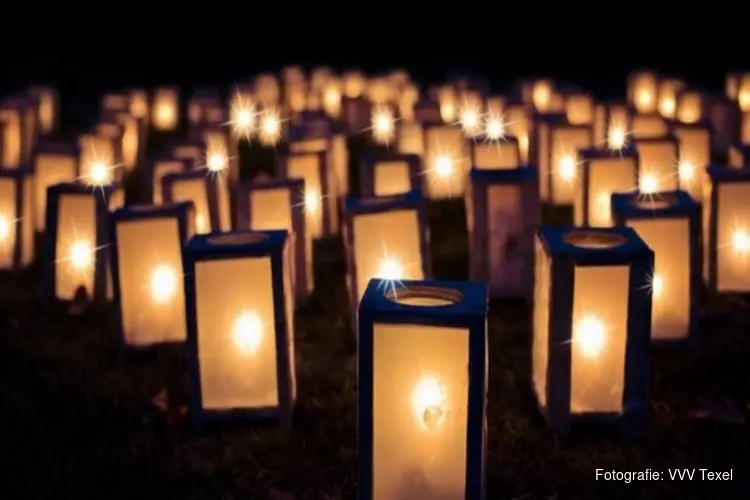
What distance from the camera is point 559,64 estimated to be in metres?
17.0

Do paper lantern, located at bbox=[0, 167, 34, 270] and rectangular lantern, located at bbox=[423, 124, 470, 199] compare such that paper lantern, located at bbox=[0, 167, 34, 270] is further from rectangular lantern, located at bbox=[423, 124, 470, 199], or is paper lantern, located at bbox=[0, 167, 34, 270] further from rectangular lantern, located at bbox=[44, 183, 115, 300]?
rectangular lantern, located at bbox=[423, 124, 470, 199]

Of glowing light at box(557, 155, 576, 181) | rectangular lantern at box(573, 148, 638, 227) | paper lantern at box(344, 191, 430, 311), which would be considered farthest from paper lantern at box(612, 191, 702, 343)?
glowing light at box(557, 155, 576, 181)

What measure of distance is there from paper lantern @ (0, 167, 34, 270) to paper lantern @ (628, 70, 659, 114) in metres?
6.16

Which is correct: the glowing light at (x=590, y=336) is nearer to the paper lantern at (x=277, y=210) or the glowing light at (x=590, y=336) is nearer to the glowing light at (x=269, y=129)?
the paper lantern at (x=277, y=210)

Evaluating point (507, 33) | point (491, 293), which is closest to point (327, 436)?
point (491, 293)

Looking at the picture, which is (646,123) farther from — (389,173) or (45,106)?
(45,106)

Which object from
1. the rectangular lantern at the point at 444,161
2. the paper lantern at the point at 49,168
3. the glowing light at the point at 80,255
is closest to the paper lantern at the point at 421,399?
the glowing light at the point at 80,255

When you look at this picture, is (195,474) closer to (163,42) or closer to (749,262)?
(749,262)

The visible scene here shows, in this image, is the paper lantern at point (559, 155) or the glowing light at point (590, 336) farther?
the paper lantern at point (559, 155)

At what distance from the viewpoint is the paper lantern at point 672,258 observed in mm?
4258

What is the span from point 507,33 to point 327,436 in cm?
1773

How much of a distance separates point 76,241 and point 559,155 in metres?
3.18

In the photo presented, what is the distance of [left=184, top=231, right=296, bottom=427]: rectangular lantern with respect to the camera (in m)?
3.73

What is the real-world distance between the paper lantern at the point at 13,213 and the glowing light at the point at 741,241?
3737 mm
